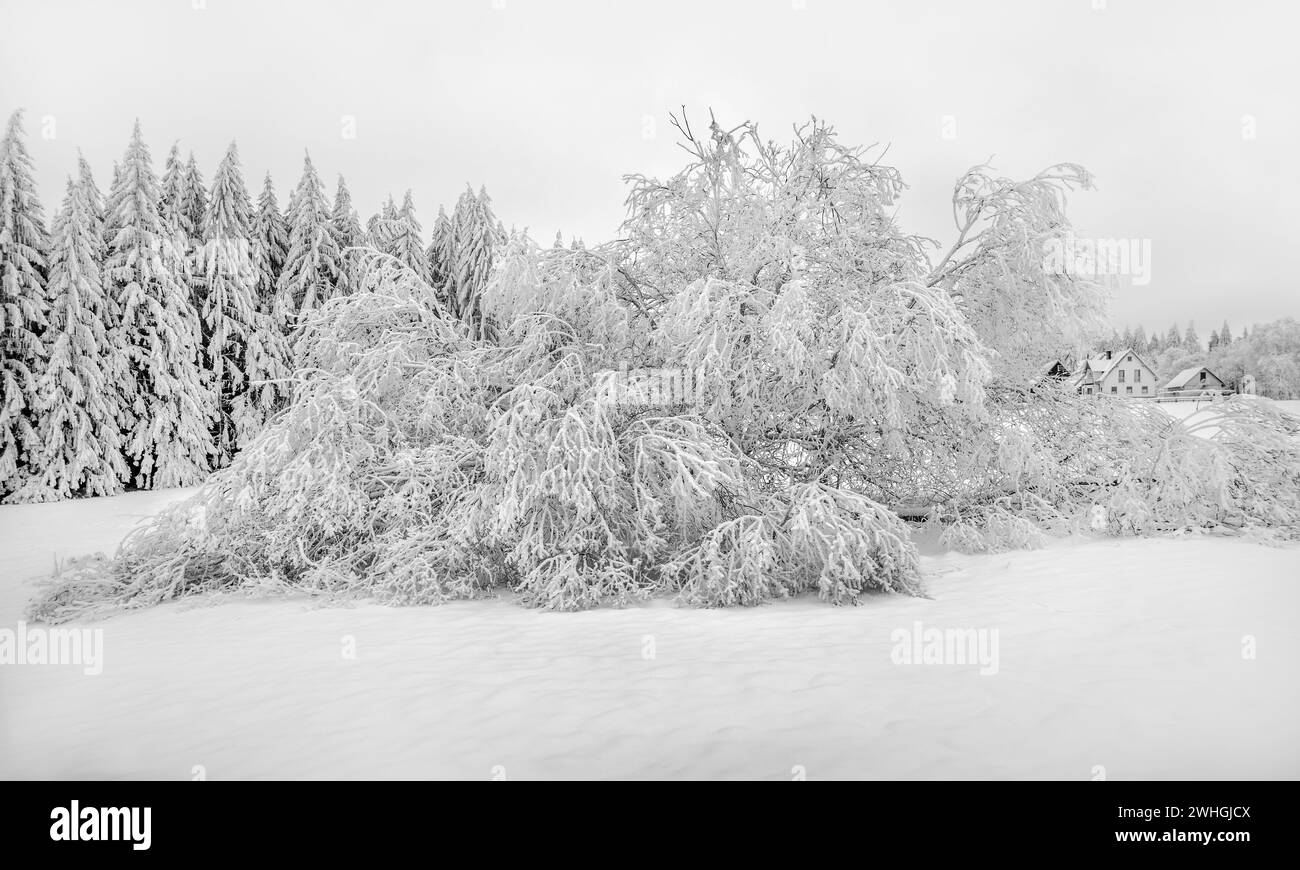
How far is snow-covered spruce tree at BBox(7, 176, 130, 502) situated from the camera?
18.7 m

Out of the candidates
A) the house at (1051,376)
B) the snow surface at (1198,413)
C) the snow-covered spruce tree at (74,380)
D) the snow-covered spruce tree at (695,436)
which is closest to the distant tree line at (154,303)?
the snow-covered spruce tree at (74,380)

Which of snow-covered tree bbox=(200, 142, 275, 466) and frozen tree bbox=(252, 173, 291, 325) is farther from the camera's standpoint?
frozen tree bbox=(252, 173, 291, 325)

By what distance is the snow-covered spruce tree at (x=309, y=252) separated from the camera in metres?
27.2

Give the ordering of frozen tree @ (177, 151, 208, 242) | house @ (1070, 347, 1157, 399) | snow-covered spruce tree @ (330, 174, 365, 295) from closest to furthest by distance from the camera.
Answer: house @ (1070, 347, 1157, 399) → frozen tree @ (177, 151, 208, 242) → snow-covered spruce tree @ (330, 174, 365, 295)

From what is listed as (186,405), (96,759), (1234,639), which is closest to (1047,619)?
(1234,639)

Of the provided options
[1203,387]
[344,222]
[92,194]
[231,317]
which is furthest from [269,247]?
[1203,387]

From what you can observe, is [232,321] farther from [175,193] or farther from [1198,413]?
[1198,413]

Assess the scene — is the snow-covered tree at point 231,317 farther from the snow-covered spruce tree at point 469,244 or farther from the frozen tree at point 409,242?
the snow-covered spruce tree at point 469,244

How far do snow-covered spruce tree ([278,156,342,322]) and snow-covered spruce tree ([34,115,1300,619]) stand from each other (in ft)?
62.0

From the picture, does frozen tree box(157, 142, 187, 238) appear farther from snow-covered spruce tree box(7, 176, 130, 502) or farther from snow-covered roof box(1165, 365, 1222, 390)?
snow-covered roof box(1165, 365, 1222, 390)

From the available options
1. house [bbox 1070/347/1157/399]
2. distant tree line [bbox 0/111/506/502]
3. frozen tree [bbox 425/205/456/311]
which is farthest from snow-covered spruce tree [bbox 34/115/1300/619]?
frozen tree [bbox 425/205/456/311]

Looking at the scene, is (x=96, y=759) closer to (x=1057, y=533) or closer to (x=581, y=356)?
(x=581, y=356)

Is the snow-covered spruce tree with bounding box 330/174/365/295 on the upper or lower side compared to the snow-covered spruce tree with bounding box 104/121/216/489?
upper

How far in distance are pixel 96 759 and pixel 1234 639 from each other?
7193mm
